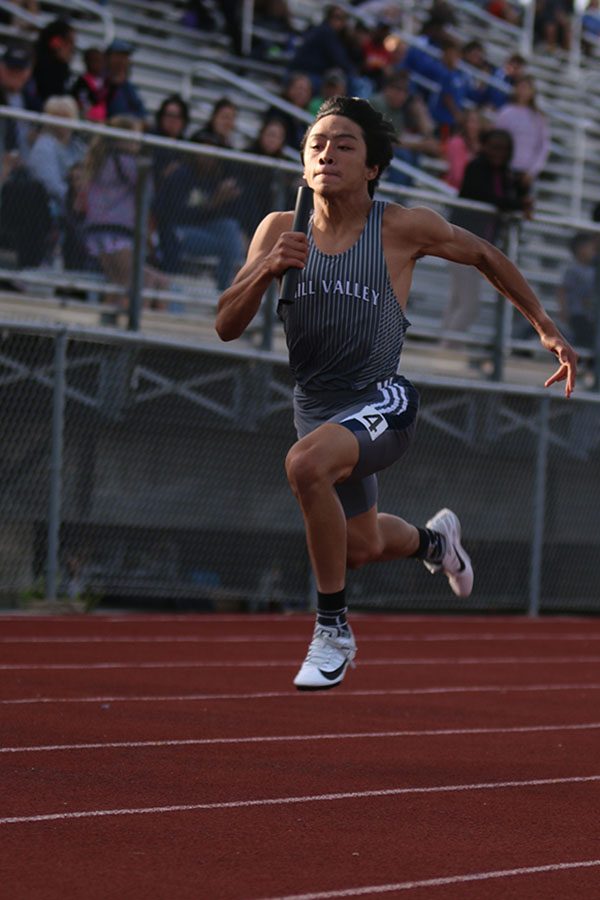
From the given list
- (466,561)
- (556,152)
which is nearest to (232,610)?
(466,561)

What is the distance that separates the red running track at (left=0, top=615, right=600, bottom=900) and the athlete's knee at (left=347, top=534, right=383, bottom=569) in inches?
29.3

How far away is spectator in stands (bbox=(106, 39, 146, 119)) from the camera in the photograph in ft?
45.6

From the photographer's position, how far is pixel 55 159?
11.6 metres

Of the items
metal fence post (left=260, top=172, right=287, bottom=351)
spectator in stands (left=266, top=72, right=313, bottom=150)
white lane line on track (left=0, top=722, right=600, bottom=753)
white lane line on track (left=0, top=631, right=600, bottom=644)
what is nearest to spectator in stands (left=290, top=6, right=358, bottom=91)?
spectator in stands (left=266, top=72, right=313, bottom=150)

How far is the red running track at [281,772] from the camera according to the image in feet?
15.7

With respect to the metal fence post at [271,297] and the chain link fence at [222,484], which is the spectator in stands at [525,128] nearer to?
the chain link fence at [222,484]

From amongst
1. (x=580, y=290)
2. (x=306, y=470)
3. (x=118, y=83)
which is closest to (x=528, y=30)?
(x=580, y=290)

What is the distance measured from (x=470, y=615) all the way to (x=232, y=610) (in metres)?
2.61

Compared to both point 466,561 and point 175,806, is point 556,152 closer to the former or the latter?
point 466,561

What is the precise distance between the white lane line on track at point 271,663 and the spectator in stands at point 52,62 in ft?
16.4

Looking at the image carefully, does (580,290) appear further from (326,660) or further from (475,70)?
(326,660)

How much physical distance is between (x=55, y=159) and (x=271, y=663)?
352 cm

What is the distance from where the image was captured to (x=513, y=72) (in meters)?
21.1

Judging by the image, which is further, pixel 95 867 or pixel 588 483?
pixel 588 483
